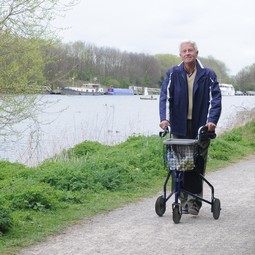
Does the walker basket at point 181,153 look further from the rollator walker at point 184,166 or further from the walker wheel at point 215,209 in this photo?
the walker wheel at point 215,209

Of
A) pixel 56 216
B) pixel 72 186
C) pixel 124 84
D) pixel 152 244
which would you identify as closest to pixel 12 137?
pixel 72 186

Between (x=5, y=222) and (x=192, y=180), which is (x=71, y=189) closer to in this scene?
(x=192, y=180)

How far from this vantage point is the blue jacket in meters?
6.55

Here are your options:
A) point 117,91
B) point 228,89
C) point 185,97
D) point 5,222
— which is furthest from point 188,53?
point 228,89

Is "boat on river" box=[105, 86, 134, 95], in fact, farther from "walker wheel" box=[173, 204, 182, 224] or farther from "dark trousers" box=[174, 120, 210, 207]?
"walker wheel" box=[173, 204, 182, 224]

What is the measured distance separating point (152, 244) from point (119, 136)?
13109 mm

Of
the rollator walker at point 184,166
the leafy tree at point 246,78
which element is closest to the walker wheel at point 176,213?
the rollator walker at point 184,166

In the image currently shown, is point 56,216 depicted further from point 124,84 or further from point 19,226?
point 124,84

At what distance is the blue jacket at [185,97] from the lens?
6547 mm

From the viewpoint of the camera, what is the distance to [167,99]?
6.61m

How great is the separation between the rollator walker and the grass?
116 cm

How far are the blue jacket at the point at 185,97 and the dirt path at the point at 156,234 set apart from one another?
1205mm

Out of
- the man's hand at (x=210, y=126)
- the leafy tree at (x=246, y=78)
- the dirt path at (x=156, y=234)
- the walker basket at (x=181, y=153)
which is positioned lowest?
the dirt path at (x=156, y=234)

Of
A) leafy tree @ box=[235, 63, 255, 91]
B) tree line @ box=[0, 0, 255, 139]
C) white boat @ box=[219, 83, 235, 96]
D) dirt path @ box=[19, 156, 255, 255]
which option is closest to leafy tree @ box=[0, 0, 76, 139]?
tree line @ box=[0, 0, 255, 139]
